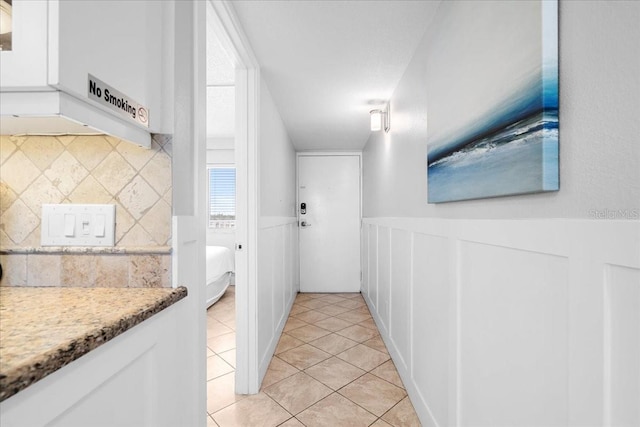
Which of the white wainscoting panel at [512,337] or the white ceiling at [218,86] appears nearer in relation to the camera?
the white wainscoting panel at [512,337]

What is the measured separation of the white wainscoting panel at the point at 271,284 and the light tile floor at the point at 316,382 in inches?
5.6

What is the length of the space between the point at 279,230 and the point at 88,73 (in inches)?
93.7

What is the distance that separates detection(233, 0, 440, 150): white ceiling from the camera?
1.51 metres

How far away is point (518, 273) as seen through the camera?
0.88 m

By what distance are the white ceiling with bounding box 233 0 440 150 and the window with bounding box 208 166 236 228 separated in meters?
2.46

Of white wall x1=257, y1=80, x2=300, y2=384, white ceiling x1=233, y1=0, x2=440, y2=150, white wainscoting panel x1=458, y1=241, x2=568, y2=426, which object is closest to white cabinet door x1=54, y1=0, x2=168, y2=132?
white ceiling x1=233, y1=0, x2=440, y2=150

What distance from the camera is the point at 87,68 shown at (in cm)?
70

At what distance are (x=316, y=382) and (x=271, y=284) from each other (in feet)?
2.60

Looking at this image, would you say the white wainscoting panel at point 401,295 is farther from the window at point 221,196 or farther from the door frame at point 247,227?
the window at point 221,196

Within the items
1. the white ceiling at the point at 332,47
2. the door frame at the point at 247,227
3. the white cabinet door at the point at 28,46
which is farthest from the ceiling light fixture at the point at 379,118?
the white cabinet door at the point at 28,46

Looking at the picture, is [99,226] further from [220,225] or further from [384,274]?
[220,225]

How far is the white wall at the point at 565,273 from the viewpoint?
1.86 ft

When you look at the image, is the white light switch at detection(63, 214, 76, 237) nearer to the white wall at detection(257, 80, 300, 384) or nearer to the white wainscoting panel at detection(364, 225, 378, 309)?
the white wall at detection(257, 80, 300, 384)

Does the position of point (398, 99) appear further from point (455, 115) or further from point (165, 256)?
point (165, 256)
